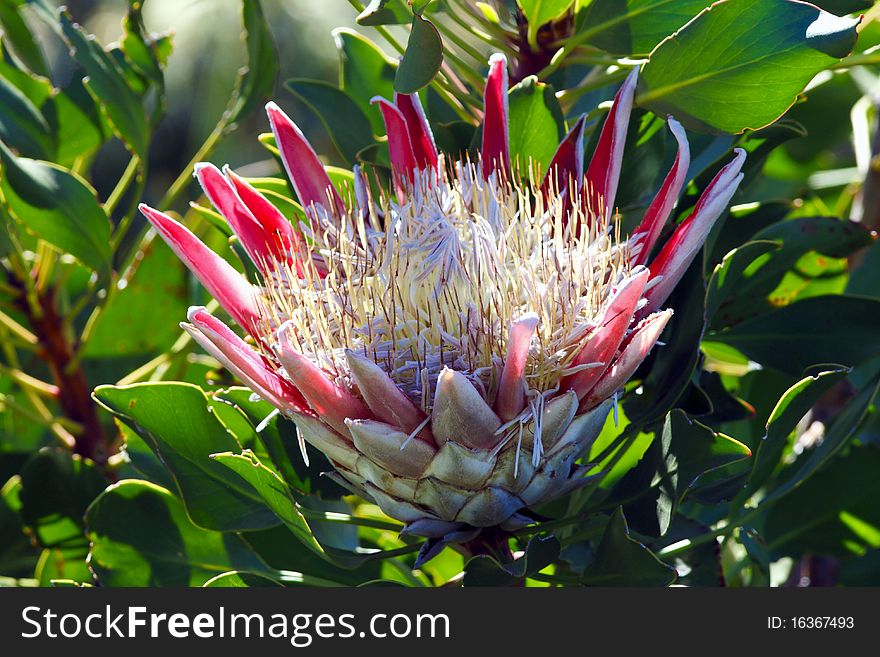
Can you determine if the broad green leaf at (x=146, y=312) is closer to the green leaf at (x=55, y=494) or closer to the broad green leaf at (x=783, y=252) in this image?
the green leaf at (x=55, y=494)

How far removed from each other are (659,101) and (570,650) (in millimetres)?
543

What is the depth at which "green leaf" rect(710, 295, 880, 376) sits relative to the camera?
3.65 feet

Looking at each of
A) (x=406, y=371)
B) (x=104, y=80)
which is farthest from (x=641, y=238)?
(x=104, y=80)

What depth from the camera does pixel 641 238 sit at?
928mm

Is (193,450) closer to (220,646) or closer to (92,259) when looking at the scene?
(220,646)

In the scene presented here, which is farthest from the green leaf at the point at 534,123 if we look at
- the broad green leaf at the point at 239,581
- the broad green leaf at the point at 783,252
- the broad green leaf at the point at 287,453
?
the broad green leaf at the point at 239,581

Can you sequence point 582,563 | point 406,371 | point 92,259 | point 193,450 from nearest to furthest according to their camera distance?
point 406,371 → point 193,450 → point 582,563 → point 92,259

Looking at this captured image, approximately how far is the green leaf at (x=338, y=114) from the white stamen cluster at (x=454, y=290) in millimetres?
258

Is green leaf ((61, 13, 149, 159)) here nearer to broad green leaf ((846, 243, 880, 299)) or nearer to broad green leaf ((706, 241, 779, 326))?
broad green leaf ((706, 241, 779, 326))

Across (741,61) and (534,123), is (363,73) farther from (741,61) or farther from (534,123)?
(741,61)

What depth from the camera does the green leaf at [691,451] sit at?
0.85 metres

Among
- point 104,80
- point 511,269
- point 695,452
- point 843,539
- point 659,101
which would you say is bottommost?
point 843,539

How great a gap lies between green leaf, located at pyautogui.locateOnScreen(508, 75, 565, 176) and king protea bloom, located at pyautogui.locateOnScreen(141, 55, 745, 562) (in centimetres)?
5

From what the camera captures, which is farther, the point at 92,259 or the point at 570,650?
the point at 92,259
